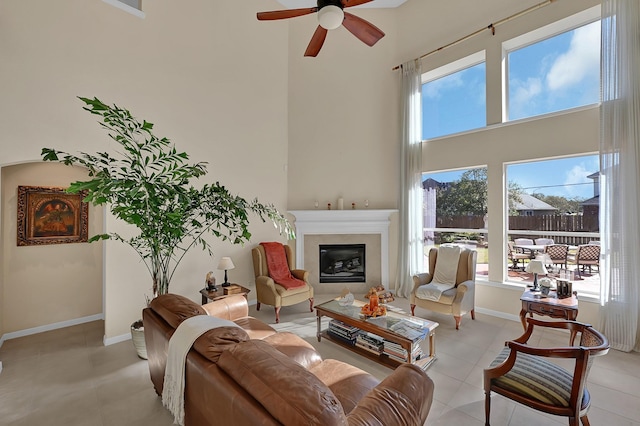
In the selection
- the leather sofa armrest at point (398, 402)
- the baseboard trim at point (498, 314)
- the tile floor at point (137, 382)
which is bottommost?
the tile floor at point (137, 382)

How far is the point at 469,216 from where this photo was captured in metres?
4.78

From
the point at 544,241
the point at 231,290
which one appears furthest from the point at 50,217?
the point at 544,241

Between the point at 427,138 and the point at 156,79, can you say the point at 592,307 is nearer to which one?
the point at 427,138

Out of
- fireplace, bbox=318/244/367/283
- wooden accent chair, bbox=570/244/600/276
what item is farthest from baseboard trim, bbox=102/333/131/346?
wooden accent chair, bbox=570/244/600/276

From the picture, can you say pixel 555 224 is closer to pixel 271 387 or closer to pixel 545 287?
pixel 545 287

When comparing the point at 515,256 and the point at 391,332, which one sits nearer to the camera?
the point at 391,332

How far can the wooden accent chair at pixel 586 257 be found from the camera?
3.63 metres

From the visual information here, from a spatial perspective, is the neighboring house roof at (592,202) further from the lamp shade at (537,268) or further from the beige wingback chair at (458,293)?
the beige wingback chair at (458,293)

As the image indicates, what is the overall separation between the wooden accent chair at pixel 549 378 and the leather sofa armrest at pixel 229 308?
225cm

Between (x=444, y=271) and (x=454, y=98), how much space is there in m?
3.04

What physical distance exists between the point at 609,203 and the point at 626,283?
35.9 inches

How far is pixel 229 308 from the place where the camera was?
297 centimetres

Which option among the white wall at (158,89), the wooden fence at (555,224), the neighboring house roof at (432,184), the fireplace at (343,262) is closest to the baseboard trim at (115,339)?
the white wall at (158,89)

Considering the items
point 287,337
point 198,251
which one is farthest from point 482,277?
point 198,251
